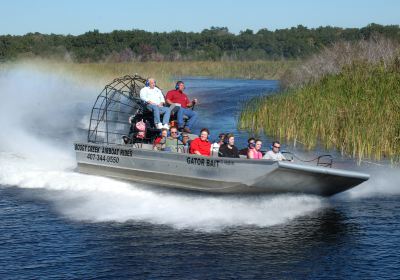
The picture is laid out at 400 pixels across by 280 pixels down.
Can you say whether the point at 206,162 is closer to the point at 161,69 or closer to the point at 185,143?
the point at 185,143

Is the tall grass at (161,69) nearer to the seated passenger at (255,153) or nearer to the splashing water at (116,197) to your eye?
the splashing water at (116,197)

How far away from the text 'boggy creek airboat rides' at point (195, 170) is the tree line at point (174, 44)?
39.0 m

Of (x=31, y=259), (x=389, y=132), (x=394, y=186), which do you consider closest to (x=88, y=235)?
(x=31, y=259)

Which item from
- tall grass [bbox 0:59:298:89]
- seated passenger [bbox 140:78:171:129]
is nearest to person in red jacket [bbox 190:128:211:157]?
seated passenger [bbox 140:78:171:129]

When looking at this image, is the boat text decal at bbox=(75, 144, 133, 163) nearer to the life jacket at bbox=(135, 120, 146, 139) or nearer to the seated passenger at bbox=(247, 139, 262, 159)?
the life jacket at bbox=(135, 120, 146, 139)

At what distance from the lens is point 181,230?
14.9m

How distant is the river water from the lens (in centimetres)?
1258

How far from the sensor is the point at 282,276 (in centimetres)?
1214

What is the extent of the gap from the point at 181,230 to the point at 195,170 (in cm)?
210

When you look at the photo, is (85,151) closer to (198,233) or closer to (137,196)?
(137,196)

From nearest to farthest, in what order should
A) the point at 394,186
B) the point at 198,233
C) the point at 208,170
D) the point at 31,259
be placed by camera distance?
1. the point at 31,259
2. the point at 198,233
3. the point at 208,170
4. the point at 394,186

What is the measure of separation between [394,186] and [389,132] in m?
3.93

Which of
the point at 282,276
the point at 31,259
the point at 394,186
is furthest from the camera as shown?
the point at 394,186

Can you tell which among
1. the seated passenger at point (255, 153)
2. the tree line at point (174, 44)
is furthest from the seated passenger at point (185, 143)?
the tree line at point (174, 44)
